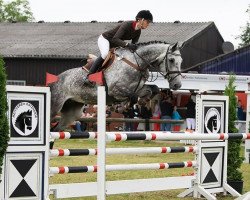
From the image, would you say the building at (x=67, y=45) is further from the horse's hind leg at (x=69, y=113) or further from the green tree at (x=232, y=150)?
the green tree at (x=232, y=150)

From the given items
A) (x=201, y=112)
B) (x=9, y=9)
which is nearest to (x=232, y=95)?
(x=201, y=112)

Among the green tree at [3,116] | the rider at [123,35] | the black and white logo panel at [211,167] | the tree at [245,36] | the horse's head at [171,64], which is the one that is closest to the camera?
the green tree at [3,116]

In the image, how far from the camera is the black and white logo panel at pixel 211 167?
25.8ft

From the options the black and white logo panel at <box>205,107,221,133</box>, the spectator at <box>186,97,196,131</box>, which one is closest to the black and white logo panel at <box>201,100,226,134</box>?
the black and white logo panel at <box>205,107,221,133</box>

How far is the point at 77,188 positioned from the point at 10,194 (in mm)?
977

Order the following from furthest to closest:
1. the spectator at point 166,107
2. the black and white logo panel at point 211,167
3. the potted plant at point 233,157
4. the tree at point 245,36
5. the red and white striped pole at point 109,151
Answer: the tree at point 245,36
the spectator at point 166,107
the potted plant at point 233,157
the black and white logo panel at point 211,167
the red and white striped pole at point 109,151

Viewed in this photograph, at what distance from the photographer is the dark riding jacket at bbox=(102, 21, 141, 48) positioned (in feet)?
30.3

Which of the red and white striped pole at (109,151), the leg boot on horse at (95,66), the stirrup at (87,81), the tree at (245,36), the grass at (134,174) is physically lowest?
the grass at (134,174)

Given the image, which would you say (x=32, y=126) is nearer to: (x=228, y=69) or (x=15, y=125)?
(x=15, y=125)

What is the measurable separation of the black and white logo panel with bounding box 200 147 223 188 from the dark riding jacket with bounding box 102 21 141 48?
211 cm

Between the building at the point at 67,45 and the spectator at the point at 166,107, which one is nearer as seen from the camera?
the spectator at the point at 166,107

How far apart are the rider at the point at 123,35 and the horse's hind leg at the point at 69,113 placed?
54 centimetres

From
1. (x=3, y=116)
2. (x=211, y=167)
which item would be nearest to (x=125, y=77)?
(x=211, y=167)

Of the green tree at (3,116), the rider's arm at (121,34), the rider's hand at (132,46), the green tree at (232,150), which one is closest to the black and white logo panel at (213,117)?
the green tree at (232,150)
